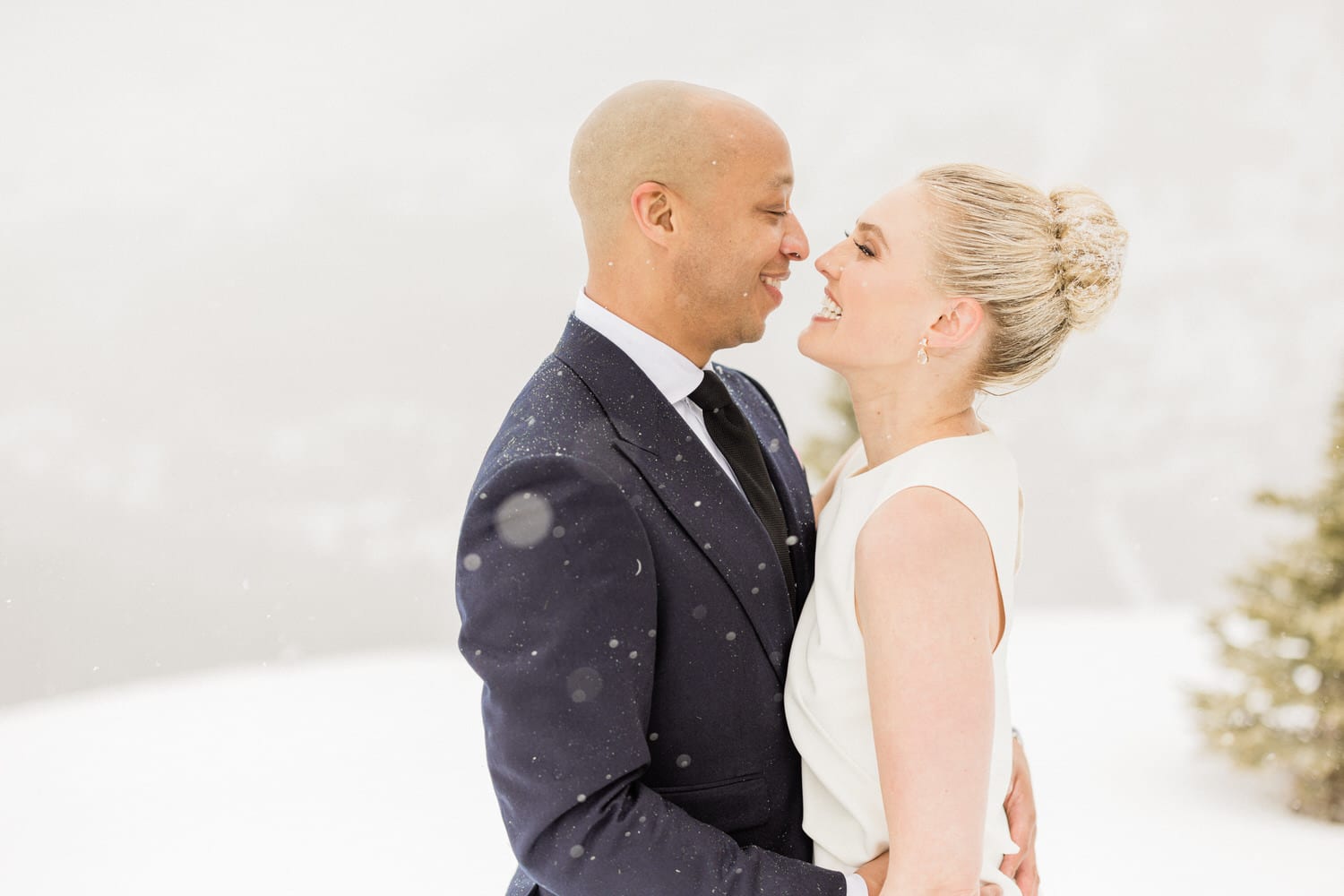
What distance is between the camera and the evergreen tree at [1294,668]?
529 centimetres

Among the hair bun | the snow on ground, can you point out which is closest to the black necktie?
the hair bun

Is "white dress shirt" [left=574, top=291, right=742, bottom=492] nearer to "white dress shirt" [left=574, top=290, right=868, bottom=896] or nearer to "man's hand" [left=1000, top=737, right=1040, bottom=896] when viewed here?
"white dress shirt" [left=574, top=290, right=868, bottom=896]

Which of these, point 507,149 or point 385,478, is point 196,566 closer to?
point 385,478

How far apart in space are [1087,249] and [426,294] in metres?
13.2

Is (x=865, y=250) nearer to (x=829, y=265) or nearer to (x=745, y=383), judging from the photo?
(x=829, y=265)

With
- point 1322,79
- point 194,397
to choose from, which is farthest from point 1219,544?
point 194,397

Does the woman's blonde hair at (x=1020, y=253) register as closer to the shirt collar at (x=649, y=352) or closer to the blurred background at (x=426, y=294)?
the shirt collar at (x=649, y=352)

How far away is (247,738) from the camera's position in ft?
25.5

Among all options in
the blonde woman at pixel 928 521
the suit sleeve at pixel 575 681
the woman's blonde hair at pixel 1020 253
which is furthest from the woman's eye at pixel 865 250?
the suit sleeve at pixel 575 681

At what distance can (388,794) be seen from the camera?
263 inches

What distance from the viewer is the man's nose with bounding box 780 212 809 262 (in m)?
1.90

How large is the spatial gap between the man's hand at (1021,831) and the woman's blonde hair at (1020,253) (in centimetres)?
71

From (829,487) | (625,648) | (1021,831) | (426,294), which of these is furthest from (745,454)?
(426,294)

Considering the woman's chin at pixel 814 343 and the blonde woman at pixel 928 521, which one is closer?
the blonde woman at pixel 928 521
